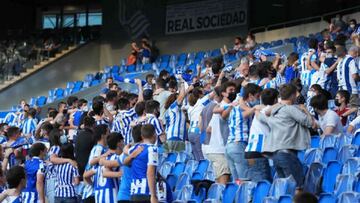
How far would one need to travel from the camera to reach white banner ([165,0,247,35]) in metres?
28.3

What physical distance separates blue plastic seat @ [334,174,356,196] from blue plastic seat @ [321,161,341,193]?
46 centimetres

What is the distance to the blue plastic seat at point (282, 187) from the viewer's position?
9.64 m

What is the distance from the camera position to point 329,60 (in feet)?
49.6

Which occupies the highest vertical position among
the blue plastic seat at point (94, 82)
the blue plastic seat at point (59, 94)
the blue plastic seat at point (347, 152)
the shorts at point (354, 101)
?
the blue plastic seat at point (94, 82)

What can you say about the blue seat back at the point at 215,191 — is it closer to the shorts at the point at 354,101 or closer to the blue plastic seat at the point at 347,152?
the blue plastic seat at the point at 347,152

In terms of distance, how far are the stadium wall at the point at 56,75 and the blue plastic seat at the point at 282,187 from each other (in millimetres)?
19851

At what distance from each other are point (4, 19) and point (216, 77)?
20.4m

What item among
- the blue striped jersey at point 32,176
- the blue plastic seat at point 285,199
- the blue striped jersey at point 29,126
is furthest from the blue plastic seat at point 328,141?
the blue striped jersey at point 29,126

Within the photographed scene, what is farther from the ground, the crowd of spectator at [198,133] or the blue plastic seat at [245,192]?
the crowd of spectator at [198,133]

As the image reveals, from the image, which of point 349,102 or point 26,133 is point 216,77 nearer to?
point 349,102

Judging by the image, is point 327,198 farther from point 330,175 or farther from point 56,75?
point 56,75

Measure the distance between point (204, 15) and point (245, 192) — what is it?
19189 millimetres

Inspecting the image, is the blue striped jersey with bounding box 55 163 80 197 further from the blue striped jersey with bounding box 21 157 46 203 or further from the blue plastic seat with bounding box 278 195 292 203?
the blue plastic seat with bounding box 278 195 292 203

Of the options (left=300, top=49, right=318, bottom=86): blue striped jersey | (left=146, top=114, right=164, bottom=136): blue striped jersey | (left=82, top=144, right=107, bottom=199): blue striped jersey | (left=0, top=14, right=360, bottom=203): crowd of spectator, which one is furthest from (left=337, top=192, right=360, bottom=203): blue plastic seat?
(left=300, top=49, right=318, bottom=86): blue striped jersey
